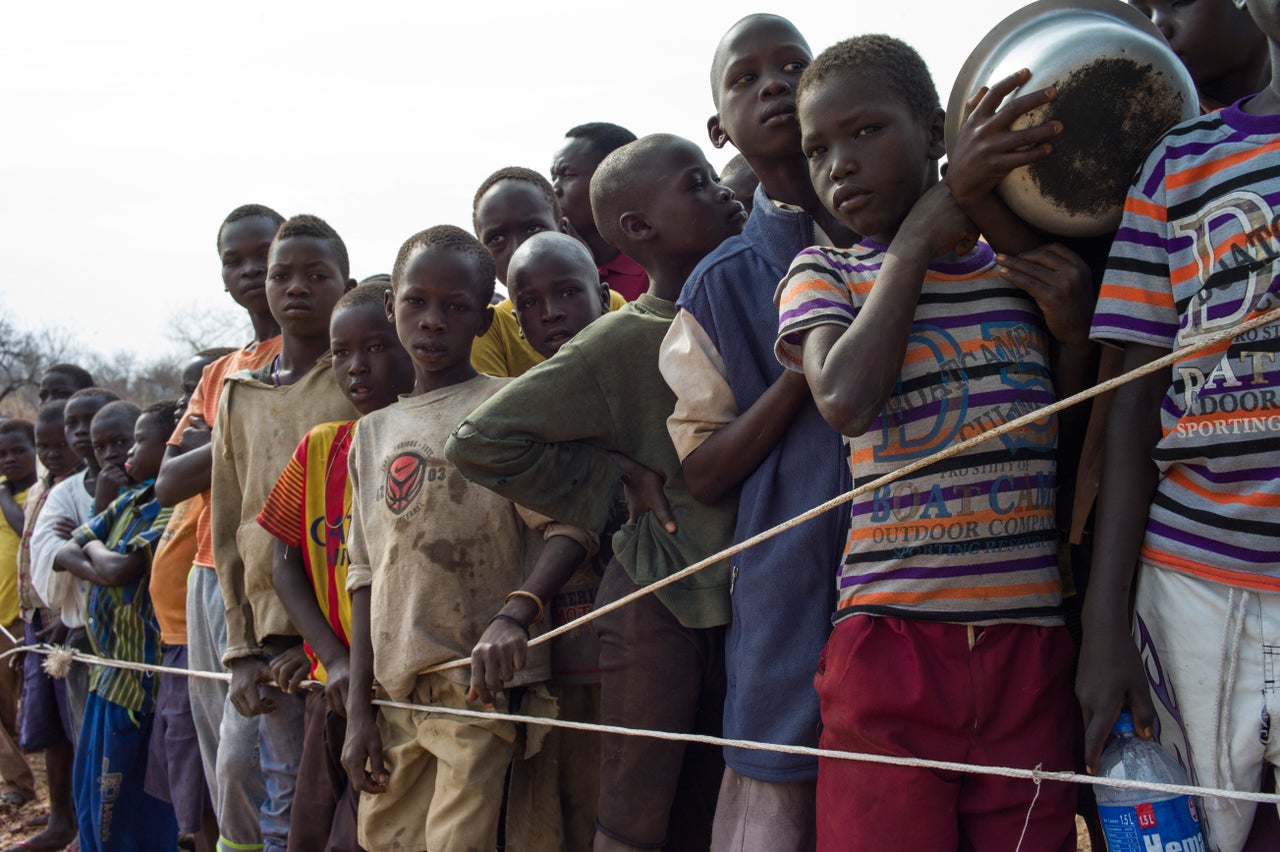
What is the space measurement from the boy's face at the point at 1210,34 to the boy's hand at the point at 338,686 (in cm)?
241

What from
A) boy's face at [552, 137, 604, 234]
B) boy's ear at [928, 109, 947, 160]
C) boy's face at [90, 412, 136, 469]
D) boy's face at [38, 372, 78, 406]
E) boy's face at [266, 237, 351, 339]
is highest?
boy's face at [552, 137, 604, 234]

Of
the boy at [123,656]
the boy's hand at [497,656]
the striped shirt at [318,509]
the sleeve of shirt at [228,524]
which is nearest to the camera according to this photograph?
the boy's hand at [497,656]

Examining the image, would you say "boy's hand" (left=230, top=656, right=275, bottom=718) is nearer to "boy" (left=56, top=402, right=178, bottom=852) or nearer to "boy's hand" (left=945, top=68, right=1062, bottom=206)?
"boy" (left=56, top=402, right=178, bottom=852)

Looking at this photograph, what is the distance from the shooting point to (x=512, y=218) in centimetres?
377

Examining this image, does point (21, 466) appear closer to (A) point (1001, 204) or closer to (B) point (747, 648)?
(B) point (747, 648)

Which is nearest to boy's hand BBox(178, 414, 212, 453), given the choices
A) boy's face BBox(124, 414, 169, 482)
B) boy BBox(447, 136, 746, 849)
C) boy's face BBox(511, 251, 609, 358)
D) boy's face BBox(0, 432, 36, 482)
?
boy's face BBox(124, 414, 169, 482)

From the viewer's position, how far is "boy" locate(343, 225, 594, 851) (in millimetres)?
2604

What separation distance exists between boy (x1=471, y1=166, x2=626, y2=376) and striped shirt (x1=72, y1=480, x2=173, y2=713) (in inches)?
80.4

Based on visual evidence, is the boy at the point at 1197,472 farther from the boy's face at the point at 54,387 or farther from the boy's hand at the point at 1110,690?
→ the boy's face at the point at 54,387

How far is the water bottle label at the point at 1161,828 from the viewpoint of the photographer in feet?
5.09

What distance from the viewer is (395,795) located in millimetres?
2760

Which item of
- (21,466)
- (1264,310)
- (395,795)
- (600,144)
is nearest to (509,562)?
(395,795)

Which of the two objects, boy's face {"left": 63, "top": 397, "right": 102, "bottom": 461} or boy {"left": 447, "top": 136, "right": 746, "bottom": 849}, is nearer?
boy {"left": 447, "top": 136, "right": 746, "bottom": 849}

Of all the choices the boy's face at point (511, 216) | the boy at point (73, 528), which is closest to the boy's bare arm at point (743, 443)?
the boy's face at point (511, 216)
